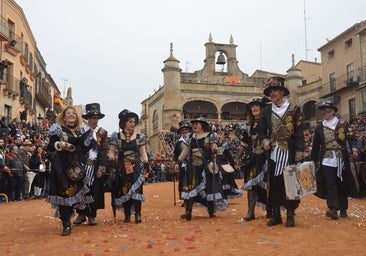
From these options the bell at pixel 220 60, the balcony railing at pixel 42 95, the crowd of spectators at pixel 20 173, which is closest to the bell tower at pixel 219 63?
the bell at pixel 220 60

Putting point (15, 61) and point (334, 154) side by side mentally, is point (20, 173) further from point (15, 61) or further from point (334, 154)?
point (15, 61)

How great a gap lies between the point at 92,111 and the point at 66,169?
4.92 feet

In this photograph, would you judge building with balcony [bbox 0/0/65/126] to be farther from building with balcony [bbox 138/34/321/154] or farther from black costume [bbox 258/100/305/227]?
black costume [bbox 258/100/305/227]

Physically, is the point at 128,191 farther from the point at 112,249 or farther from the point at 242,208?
the point at 242,208

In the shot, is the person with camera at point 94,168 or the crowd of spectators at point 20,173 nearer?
the person with camera at point 94,168

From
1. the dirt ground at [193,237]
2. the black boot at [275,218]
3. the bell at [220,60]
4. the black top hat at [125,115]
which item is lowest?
the dirt ground at [193,237]

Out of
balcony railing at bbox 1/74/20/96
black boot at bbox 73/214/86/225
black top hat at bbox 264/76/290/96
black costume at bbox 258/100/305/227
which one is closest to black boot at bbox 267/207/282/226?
black costume at bbox 258/100/305/227

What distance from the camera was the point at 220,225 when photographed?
7.57 meters

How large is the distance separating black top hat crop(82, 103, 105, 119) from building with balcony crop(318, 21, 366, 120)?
106ft

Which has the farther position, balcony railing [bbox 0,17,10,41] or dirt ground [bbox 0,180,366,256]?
balcony railing [bbox 0,17,10,41]

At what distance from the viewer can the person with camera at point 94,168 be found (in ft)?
26.7

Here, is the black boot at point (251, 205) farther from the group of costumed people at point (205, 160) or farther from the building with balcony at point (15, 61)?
the building with balcony at point (15, 61)

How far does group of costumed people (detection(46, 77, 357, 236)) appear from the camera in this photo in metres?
7.08

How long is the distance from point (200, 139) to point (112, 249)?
3451 millimetres
